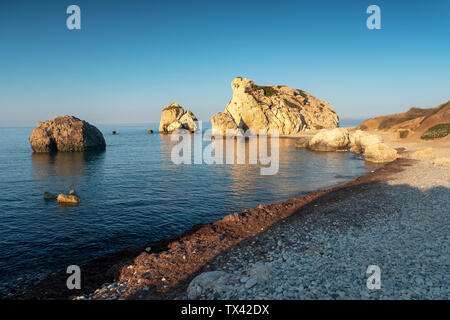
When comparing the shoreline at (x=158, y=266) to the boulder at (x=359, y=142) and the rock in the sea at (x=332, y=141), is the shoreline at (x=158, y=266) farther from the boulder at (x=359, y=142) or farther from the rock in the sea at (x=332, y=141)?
the rock in the sea at (x=332, y=141)

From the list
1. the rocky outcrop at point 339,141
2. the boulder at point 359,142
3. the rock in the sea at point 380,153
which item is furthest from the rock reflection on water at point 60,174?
the boulder at point 359,142

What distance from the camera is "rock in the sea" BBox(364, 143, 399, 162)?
46144 millimetres

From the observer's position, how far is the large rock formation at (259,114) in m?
128

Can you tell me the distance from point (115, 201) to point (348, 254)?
22.2 meters

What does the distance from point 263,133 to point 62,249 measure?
12051 cm

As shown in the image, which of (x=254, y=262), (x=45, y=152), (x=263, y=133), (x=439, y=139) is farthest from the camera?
(x=263, y=133)

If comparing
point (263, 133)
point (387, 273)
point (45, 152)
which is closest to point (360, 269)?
point (387, 273)

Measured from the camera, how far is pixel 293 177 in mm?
37469

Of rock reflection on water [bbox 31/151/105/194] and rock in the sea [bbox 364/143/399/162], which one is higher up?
rock in the sea [bbox 364/143/399/162]

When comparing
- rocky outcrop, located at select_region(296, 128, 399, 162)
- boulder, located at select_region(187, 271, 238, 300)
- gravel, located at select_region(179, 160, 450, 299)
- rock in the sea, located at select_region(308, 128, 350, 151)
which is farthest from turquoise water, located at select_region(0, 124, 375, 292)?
rock in the sea, located at select_region(308, 128, 350, 151)

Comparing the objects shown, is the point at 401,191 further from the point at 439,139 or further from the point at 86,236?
the point at 439,139

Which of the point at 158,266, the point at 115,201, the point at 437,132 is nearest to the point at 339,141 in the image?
the point at 437,132

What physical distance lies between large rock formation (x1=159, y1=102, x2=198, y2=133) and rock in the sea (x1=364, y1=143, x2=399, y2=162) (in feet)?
453

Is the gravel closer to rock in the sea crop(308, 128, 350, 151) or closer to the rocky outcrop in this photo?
the rocky outcrop
